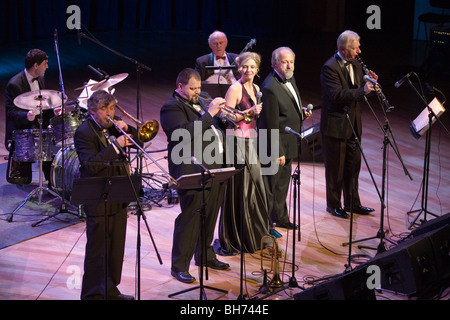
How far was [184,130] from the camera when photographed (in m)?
5.40

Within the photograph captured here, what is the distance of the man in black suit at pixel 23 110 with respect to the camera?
24.1 feet

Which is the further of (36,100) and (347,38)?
(36,100)

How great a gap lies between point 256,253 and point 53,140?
261cm

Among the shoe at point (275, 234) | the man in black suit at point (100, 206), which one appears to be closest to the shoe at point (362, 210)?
the shoe at point (275, 234)

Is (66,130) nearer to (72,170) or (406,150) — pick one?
(72,170)

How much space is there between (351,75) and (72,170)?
3.05 meters

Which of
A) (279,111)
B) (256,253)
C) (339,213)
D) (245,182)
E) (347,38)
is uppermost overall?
(347,38)

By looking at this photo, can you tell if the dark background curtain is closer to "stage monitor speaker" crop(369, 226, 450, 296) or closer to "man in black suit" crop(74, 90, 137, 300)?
"man in black suit" crop(74, 90, 137, 300)

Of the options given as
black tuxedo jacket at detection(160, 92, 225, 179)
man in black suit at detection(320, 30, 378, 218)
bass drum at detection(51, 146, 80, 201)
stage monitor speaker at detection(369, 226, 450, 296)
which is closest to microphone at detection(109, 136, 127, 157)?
black tuxedo jacket at detection(160, 92, 225, 179)

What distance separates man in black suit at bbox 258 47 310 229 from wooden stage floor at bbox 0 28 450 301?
0.66 meters

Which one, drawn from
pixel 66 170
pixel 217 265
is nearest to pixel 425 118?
pixel 217 265

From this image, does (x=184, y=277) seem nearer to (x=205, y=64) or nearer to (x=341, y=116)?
(x=341, y=116)

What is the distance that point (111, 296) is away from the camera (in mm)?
5148

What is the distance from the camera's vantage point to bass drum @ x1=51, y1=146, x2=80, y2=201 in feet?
23.1
